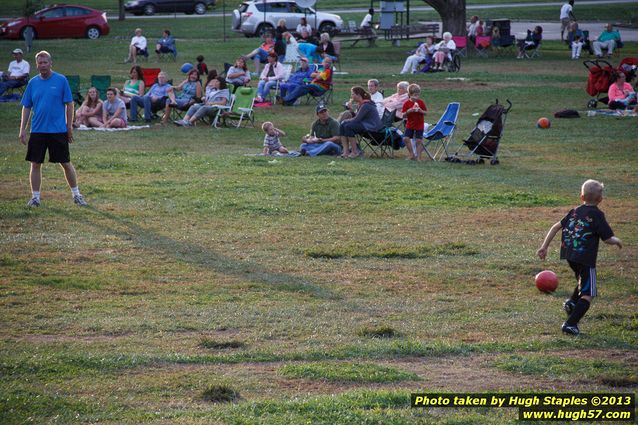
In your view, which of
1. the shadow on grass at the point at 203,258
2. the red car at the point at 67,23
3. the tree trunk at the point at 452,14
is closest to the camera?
the shadow on grass at the point at 203,258

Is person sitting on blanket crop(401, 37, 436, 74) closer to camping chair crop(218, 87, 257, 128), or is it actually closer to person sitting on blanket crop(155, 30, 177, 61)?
person sitting on blanket crop(155, 30, 177, 61)

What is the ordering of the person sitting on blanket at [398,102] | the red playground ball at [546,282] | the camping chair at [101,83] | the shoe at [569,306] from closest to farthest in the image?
1. the shoe at [569,306]
2. the red playground ball at [546,282]
3. the person sitting on blanket at [398,102]
4. the camping chair at [101,83]

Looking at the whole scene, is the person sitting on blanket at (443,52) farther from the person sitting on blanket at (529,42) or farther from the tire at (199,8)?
the tire at (199,8)

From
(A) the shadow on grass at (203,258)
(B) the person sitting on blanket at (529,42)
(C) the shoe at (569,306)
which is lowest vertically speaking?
(A) the shadow on grass at (203,258)

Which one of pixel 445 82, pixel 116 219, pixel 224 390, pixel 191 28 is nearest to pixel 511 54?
pixel 445 82

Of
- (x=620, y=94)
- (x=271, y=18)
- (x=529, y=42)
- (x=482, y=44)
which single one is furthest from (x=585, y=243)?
(x=271, y=18)

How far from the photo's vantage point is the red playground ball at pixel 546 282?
32.0 feet

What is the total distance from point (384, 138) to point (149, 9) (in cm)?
4151

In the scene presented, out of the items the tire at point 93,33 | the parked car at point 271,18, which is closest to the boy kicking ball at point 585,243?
the parked car at point 271,18

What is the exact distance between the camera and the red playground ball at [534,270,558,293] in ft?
32.0

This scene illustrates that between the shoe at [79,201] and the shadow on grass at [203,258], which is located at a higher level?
the shoe at [79,201]

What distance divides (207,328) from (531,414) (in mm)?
3081

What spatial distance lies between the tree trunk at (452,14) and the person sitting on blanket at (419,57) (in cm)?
553

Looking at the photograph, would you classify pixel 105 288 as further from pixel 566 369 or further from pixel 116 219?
pixel 566 369
